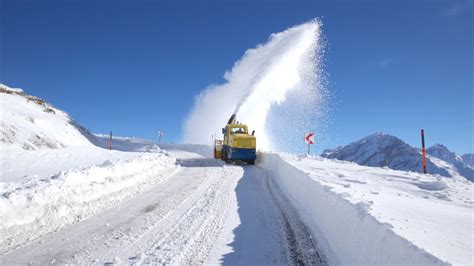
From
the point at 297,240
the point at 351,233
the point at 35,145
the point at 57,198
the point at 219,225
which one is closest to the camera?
the point at 351,233

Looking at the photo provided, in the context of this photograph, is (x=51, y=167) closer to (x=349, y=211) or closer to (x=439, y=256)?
(x=349, y=211)

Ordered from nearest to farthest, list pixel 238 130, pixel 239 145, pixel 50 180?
pixel 50 180
pixel 239 145
pixel 238 130

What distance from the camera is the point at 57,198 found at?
8.66 meters

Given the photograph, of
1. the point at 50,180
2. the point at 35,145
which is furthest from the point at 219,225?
the point at 35,145

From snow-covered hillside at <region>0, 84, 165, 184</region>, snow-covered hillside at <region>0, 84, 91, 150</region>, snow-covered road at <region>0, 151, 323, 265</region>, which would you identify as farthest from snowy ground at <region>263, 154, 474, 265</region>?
snow-covered hillside at <region>0, 84, 91, 150</region>

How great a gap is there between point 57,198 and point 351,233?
256 inches

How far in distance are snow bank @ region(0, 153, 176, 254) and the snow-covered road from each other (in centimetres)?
40

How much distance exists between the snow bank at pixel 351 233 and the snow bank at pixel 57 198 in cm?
526

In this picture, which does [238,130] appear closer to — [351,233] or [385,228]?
[351,233]

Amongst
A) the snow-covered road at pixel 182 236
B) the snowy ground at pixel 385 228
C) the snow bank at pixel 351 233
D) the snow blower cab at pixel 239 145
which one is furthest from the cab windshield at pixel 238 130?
the snow bank at pixel 351 233

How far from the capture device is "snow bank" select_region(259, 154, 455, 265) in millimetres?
4098

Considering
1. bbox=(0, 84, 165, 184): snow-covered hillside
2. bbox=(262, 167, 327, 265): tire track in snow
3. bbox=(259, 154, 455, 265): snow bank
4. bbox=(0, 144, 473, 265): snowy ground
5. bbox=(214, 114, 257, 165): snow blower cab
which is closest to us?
bbox=(259, 154, 455, 265): snow bank

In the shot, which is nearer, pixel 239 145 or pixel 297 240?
pixel 297 240

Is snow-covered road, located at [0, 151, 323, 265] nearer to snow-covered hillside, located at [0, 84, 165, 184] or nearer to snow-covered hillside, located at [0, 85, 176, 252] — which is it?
snow-covered hillside, located at [0, 85, 176, 252]
